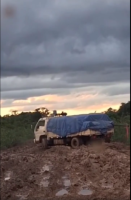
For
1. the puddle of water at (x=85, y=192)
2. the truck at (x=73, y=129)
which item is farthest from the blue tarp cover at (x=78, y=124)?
the puddle of water at (x=85, y=192)

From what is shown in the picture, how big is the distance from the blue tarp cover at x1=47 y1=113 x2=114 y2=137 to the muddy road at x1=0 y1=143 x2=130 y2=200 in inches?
152

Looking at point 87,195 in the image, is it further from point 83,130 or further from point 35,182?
point 83,130

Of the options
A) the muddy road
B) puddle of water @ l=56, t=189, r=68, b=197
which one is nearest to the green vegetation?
the muddy road

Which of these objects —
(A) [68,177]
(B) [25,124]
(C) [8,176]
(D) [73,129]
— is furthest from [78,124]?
(B) [25,124]

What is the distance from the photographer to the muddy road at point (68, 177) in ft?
Answer: 51.9

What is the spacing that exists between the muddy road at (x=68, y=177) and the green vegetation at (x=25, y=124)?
979 cm

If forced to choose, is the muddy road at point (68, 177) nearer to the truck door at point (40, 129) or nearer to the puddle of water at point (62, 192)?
the puddle of water at point (62, 192)

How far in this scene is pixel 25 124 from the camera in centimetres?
5422

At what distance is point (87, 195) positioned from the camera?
15.3m

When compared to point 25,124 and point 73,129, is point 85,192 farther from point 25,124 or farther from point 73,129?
point 25,124

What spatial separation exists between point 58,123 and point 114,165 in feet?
40.6

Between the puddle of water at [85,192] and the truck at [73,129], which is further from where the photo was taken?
the truck at [73,129]

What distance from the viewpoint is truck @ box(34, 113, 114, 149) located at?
1221 inches

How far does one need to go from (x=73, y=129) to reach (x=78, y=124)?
589 millimetres
